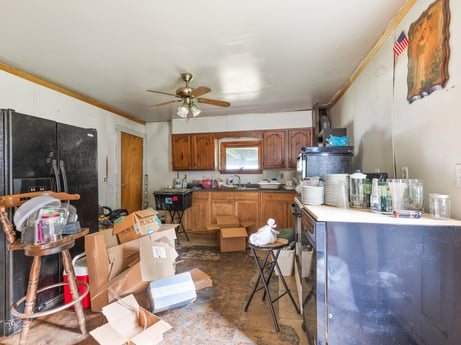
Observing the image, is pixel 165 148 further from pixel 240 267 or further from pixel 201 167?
pixel 240 267

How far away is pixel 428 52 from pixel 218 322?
234cm

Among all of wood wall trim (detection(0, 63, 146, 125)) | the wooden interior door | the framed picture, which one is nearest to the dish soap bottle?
the framed picture

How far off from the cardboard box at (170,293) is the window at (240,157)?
2870 millimetres

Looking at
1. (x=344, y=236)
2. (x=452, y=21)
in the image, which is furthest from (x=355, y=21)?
(x=344, y=236)

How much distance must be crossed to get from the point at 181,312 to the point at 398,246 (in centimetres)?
171

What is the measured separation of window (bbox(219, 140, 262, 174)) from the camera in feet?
15.0

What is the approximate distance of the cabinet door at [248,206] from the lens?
4.02 metres

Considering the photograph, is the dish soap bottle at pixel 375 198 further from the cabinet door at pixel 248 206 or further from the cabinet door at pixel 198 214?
the cabinet door at pixel 198 214

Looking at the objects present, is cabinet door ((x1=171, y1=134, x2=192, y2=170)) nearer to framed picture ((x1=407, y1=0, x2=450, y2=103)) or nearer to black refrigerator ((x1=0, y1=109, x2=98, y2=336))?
black refrigerator ((x1=0, y1=109, x2=98, y2=336))

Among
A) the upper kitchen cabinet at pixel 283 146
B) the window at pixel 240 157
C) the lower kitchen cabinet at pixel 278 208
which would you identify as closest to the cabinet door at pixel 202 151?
the window at pixel 240 157

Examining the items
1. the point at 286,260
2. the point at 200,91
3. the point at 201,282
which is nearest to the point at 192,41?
the point at 200,91

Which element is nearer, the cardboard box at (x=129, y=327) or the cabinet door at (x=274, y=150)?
the cardboard box at (x=129, y=327)

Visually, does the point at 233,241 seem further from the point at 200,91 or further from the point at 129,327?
the point at 200,91

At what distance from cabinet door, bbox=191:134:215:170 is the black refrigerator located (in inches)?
89.0
